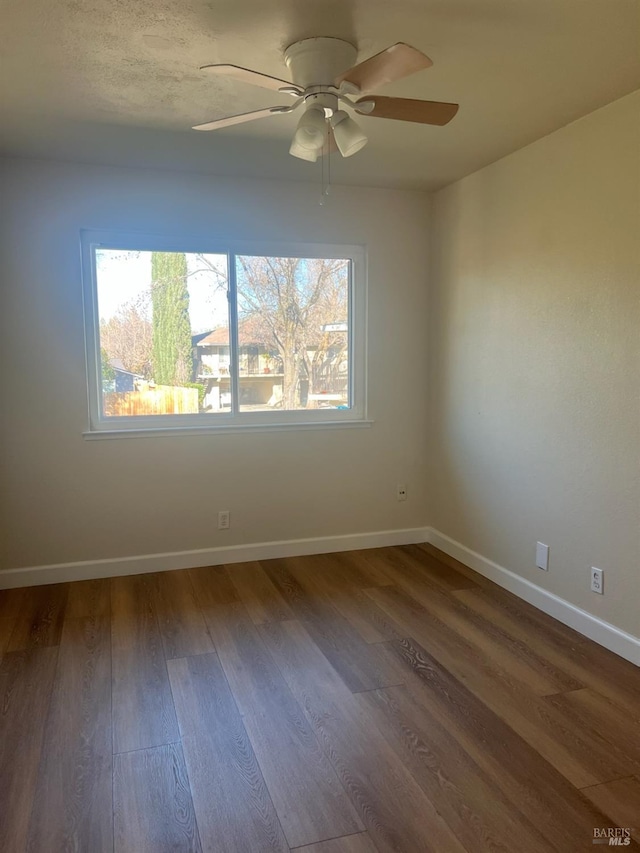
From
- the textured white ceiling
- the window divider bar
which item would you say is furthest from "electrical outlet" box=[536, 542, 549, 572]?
the textured white ceiling

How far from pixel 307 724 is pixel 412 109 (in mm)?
2226

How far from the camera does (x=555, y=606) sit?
2947 mm

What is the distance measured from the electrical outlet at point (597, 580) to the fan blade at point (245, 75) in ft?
7.89

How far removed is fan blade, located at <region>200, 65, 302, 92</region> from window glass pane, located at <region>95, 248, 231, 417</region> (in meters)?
1.80

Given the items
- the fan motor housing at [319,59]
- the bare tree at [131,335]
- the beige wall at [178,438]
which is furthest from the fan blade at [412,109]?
the bare tree at [131,335]

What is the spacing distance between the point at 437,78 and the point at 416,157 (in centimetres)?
93

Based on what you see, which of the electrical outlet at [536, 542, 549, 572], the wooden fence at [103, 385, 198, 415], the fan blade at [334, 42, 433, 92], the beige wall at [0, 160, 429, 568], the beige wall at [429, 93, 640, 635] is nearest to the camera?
the fan blade at [334, 42, 433, 92]

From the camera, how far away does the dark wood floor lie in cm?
168

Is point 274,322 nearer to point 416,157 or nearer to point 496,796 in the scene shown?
point 416,157

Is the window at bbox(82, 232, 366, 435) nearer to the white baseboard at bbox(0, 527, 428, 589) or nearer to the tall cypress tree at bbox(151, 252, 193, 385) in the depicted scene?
the tall cypress tree at bbox(151, 252, 193, 385)

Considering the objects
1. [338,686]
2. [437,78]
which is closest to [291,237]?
[437,78]

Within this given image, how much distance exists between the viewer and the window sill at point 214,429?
3434mm

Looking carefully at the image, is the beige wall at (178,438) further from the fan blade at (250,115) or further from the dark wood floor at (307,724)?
the fan blade at (250,115)

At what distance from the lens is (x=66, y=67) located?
83.7 inches
